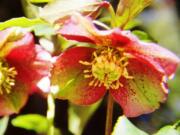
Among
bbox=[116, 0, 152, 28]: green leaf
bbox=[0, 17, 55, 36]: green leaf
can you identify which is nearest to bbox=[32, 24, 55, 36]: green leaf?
bbox=[0, 17, 55, 36]: green leaf

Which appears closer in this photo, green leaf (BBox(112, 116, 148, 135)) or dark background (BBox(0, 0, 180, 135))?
green leaf (BBox(112, 116, 148, 135))

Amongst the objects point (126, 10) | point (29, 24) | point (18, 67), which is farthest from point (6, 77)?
point (126, 10)

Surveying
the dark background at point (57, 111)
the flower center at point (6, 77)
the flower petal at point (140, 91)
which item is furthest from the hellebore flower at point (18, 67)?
the dark background at point (57, 111)

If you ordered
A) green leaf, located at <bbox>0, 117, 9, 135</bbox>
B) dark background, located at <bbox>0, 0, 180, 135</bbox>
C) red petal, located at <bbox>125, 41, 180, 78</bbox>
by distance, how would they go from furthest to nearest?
dark background, located at <bbox>0, 0, 180, 135</bbox> → green leaf, located at <bbox>0, 117, 9, 135</bbox> → red petal, located at <bbox>125, 41, 180, 78</bbox>

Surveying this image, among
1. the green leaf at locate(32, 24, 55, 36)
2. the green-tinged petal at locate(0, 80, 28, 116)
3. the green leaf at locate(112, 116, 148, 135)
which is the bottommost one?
the green-tinged petal at locate(0, 80, 28, 116)

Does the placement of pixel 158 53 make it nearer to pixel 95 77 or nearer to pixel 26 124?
pixel 95 77

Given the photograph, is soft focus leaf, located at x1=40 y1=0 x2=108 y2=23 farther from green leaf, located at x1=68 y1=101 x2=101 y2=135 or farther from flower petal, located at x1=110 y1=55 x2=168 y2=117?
green leaf, located at x1=68 y1=101 x2=101 y2=135

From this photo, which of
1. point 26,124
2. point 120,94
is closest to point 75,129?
point 26,124

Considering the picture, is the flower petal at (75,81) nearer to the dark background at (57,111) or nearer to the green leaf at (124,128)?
the green leaf at (124,128)
